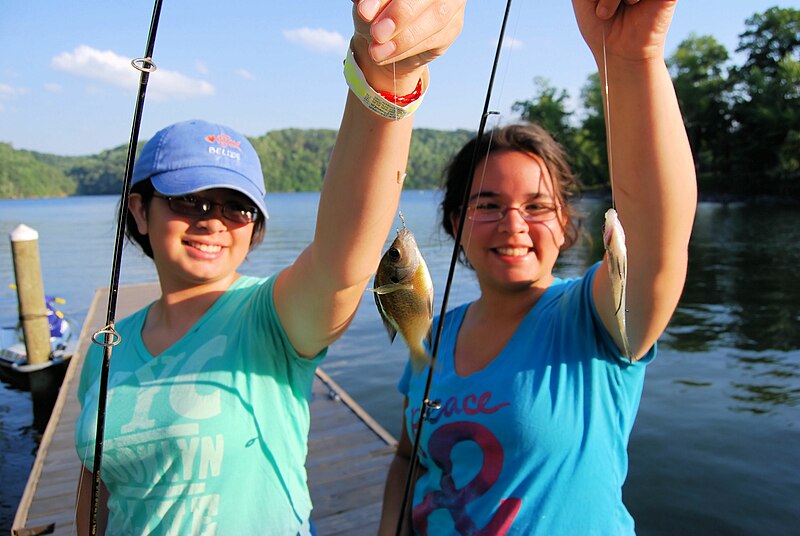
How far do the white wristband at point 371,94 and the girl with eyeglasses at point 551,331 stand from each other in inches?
17.5

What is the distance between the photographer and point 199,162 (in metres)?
1.89

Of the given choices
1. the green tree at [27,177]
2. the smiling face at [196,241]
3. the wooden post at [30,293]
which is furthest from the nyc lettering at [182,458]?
the green tree at [27,177]

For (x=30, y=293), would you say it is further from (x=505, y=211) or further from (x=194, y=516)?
(x=505, y=211)

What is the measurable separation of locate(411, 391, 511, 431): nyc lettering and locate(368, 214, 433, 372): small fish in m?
0.47

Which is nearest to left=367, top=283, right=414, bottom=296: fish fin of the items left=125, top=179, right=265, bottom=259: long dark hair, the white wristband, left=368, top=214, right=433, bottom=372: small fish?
left=368, top=214, right=433, bottom=372: small fish

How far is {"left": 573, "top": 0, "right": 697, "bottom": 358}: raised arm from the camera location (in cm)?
132

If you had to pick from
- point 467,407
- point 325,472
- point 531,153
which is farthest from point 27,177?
point 467,407

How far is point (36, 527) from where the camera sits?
→ 4.35 meters

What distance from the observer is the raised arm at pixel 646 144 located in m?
1.32

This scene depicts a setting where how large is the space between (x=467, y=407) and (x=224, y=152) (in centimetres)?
116

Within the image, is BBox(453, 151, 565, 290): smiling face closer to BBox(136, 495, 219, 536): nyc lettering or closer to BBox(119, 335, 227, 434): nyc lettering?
BBox(119, 335, 227, 434): nyc lettering

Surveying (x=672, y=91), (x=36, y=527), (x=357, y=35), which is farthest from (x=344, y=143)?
(x=36, y=527)

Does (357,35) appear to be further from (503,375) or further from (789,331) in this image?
(789,331)

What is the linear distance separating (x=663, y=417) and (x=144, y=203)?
743 cm
